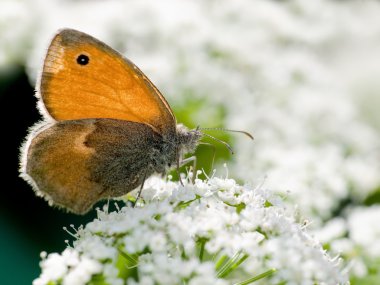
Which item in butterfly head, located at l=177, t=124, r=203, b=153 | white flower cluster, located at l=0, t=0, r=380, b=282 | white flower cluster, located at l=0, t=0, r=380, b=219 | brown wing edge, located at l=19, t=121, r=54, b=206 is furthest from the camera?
white flower cluster, located at l=0, t=0, r=380, b=219

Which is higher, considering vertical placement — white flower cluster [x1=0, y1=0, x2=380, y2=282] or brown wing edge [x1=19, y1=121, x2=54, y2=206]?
white flower cluster [x1=0, y1=0, x2=380, y2=282]

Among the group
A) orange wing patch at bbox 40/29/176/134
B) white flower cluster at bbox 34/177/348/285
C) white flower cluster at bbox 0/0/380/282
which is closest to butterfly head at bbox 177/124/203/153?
orange wing patch at bbox 40/29/176/134

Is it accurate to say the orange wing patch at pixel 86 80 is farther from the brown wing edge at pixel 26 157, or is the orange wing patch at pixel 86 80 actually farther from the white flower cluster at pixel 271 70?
the white flower cluster at pixel 271 70

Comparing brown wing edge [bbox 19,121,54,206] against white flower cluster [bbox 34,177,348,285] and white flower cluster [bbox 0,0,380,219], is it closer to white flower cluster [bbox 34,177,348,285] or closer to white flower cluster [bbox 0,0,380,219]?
white flower cluster [bbox 34,177,348,285]

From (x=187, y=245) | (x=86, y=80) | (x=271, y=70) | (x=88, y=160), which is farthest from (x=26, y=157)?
(x=271, y=70)

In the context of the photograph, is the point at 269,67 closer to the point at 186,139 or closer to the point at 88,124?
the point at 186,139

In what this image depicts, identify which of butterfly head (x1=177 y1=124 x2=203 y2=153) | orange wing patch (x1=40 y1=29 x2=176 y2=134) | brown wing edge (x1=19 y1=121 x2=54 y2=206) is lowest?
brown wing edge (x1=19 y1=121 x2=54 y2=206)

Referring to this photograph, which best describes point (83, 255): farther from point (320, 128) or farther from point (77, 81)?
point (320, 128)
